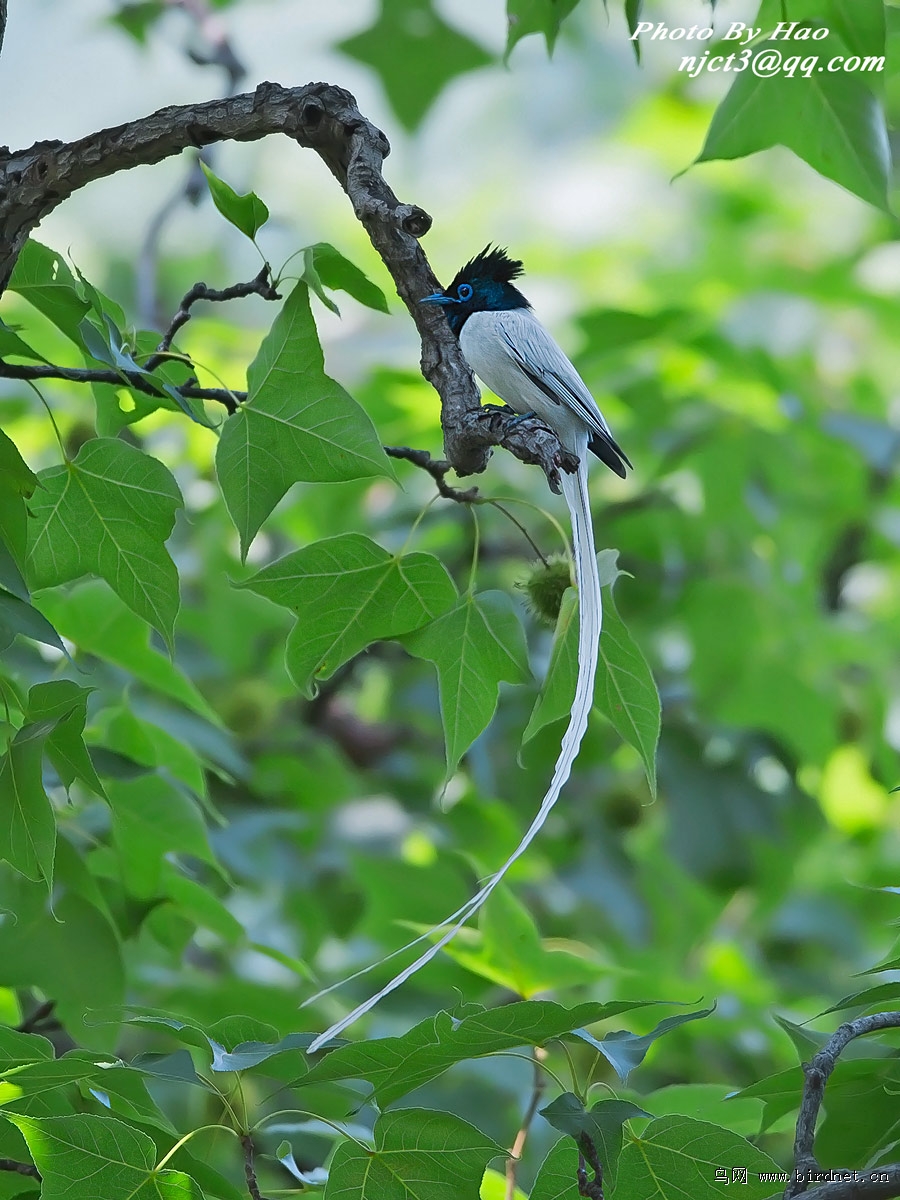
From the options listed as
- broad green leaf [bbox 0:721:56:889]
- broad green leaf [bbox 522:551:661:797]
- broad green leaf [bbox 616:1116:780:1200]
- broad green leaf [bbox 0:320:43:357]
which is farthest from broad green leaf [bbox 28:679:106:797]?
broad green leaf [bbox 616:1116:780:1200]

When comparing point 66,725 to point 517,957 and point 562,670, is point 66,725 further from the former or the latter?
point 517,957

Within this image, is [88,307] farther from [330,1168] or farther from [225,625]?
[225,625]

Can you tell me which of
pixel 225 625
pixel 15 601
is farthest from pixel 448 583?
pixel 225 625

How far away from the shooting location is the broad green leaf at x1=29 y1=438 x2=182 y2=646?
943mm

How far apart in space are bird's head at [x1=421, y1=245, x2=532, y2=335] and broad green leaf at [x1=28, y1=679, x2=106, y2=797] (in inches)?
17.8

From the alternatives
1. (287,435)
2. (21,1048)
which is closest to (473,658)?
(287,435)

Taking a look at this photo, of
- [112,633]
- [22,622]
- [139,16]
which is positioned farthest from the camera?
[139,16]

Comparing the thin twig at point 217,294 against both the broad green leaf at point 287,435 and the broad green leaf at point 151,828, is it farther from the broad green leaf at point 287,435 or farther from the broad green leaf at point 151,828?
the broad green leaf at point 151,828

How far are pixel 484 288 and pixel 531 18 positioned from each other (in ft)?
0.87

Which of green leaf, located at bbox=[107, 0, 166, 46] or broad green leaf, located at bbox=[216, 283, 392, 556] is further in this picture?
green leaf, located at bbox=[107, 0, 166, 46]

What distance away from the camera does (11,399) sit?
89.7 inches

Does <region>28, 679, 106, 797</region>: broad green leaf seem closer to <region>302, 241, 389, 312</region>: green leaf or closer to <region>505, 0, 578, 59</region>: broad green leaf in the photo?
<region>302, 241, 389, 312</region>: green leaf

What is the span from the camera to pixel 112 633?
1.30m

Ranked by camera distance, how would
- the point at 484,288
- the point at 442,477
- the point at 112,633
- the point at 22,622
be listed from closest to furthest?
the point at 22,622 → the point at 442,477 → the point at 484,288 → the point at 112,633
